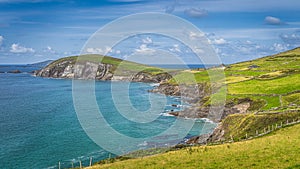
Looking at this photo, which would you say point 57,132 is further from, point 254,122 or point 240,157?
point 240,157

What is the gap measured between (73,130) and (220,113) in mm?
55292

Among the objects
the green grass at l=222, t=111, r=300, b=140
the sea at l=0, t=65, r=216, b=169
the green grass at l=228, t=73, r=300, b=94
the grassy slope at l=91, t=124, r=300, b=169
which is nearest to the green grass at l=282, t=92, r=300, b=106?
the green grass at l=228, t=73, r=300, b=94

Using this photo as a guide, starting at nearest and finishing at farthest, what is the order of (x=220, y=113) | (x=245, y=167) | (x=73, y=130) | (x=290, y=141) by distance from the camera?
(x=245, y=167) < (x=290, y=141) < (x=73, y=130) < (x=220, y=113)

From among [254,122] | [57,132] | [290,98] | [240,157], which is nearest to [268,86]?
[290,98]

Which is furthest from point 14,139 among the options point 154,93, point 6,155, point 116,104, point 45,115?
point 154,93

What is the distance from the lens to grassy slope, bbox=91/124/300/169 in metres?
28.2

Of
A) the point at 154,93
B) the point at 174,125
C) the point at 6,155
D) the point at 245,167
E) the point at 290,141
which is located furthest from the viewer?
the point at 154,93

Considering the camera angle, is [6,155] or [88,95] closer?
[6,155]

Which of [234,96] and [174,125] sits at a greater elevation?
[234,96]

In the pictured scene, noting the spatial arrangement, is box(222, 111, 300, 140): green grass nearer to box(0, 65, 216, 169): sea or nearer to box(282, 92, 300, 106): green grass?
box(0, 65, 216, 169): sea

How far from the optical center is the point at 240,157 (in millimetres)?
31484

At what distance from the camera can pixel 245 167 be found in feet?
89.7

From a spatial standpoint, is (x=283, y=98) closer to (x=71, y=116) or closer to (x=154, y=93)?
(x=71, y=116)

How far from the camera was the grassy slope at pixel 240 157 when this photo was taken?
92.6ft
